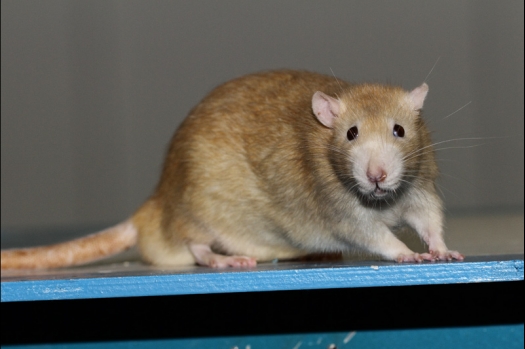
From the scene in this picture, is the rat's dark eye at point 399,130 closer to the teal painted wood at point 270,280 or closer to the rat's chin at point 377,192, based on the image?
the rat's chin at point 377,192

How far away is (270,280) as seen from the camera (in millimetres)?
1992

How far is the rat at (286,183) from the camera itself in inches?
90.4

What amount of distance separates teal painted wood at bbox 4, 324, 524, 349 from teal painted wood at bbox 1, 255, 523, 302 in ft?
1.35

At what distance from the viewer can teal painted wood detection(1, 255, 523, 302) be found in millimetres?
1956

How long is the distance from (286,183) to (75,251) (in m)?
0.79

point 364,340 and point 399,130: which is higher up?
point 399,130

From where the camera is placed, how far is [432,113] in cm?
787

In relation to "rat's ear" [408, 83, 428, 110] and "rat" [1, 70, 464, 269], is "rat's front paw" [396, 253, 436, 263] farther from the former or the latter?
"rat's ear" [408, 83, 428, 110]

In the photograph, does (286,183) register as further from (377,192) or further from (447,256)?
(447,256)

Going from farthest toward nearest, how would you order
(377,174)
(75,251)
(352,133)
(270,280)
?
(75,251), (352,133), (377,174), (270,280)

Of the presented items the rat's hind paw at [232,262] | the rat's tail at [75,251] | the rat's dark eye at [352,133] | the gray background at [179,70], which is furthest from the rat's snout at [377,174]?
the gray background at [179,70]

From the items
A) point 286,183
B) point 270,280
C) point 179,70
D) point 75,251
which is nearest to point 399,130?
point 286,183

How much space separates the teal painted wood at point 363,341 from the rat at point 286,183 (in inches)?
9.2

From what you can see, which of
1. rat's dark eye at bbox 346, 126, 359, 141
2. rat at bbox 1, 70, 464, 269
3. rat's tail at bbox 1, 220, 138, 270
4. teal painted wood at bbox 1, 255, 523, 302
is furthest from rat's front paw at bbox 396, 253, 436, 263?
rat's tail at bbox 1, 220, 138, 270
